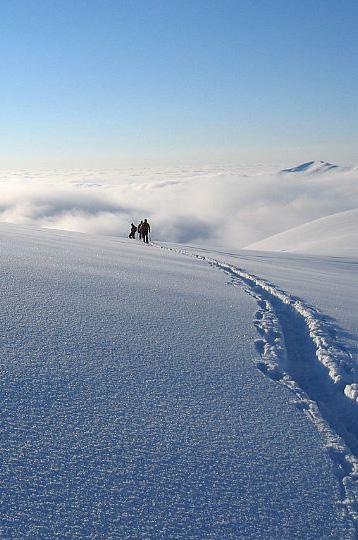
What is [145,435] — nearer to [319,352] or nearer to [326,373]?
[326,373]

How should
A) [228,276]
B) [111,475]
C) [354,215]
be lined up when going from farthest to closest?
[354,215] → [228,276] → [111,475]

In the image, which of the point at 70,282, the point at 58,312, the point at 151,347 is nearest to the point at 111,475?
the point at 151,347

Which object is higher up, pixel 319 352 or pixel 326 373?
pixel 319 352

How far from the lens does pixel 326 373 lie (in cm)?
646

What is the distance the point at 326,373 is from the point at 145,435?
331 cm

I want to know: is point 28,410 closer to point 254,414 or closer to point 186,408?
point 186,408

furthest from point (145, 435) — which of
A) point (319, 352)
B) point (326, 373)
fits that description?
point (319, 352)

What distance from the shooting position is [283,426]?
4.65m

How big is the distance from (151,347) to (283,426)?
6.17ft

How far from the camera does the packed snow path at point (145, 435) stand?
10.4 ft

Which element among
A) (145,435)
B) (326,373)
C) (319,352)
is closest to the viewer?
(145,435)

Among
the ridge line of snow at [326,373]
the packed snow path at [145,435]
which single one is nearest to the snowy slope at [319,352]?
the ridge line of snow at [326,373]

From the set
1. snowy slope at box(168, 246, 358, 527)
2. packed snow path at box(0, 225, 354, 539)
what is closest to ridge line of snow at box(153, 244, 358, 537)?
snowy slope at box(168, 246, 358, 527)

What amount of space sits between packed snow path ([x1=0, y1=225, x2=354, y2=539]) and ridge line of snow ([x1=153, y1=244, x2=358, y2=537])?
0.40ft
